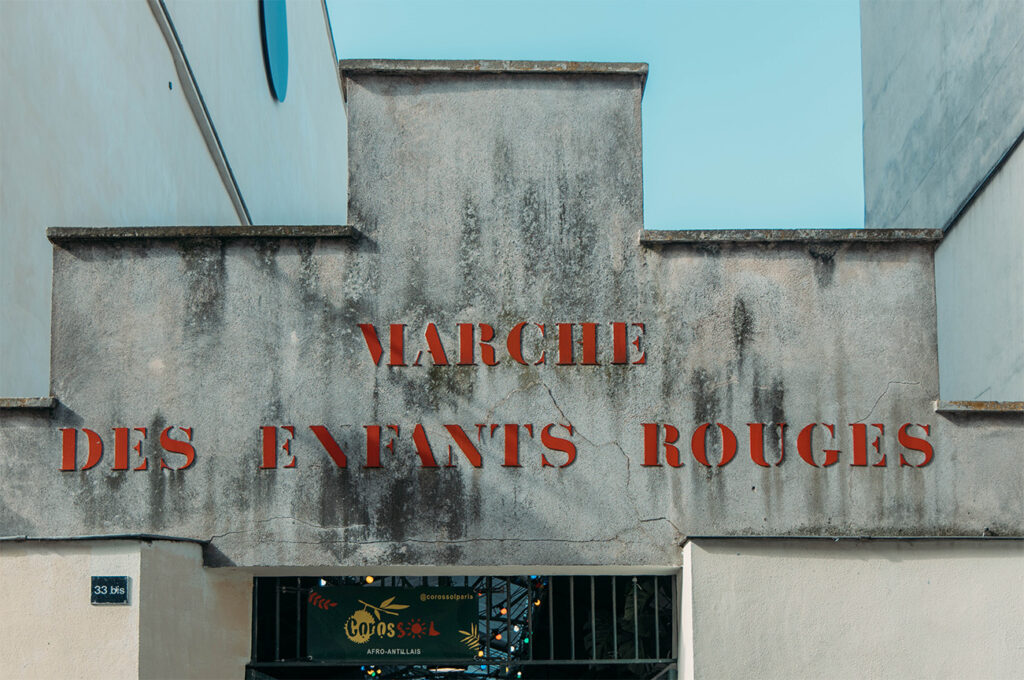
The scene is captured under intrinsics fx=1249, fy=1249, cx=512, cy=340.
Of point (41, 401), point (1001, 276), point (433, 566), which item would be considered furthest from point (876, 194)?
point (41, 401)

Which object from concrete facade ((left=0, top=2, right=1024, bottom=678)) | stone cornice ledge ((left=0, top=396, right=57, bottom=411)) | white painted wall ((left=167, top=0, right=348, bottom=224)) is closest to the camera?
concrete facade ((left=0, top=2, right=1024, bottom=678))

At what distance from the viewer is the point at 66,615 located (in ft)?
29.9

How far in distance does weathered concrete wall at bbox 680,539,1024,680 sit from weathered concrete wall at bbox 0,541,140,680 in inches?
168

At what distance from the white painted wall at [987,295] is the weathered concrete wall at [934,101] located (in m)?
0.47

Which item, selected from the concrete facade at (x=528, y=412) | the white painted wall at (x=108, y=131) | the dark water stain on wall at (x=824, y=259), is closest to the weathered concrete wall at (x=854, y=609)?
the concrete facade at (x=528, y=412)

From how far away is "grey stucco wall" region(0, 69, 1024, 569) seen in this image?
9.94 metres

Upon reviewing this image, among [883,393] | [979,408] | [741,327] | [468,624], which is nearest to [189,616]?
[468,624]

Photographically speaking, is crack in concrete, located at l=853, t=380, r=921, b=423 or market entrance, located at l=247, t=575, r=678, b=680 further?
market entrance, located at l=247, t=575, r=678, b=680

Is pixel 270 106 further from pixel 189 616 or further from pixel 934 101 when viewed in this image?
pixel 189 616

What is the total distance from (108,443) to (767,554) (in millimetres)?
5302

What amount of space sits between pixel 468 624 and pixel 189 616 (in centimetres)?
234

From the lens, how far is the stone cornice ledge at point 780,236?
1022 centimetres

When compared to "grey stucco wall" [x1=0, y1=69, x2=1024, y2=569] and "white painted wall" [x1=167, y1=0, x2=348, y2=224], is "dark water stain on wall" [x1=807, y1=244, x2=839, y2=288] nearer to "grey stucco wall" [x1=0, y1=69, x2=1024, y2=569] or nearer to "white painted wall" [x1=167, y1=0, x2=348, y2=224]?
"grey stucco wall" [x1=0, y1=69, x2=1024, y2=569]

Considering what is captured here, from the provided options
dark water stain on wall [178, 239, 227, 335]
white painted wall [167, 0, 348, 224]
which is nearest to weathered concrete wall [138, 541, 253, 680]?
dark water stain on wall [178, 239, 227, 335]
